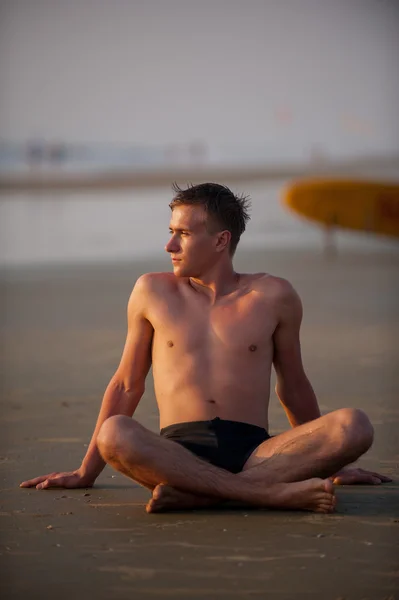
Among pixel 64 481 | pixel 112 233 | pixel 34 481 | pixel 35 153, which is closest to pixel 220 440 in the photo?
pixel 64 481

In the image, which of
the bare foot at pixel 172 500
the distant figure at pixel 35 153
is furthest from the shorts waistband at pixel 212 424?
the distant figure at pixel 35 153

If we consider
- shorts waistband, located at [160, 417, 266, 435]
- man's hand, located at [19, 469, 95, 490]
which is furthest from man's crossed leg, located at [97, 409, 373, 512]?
man's hand, located at [19, 469, 95, 490]

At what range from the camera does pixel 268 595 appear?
379 centimetres

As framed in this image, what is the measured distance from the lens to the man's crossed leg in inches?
183

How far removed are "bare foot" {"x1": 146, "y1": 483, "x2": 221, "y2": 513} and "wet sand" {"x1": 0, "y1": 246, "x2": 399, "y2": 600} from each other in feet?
0.12

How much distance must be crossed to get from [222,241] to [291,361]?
0.56m

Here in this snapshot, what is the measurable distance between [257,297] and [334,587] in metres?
1.51

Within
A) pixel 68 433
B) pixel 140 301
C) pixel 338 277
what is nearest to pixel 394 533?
pixel 140 301

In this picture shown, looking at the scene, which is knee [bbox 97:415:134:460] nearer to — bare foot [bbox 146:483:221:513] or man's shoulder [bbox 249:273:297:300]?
bare foot [bbox 146:483:221:513]

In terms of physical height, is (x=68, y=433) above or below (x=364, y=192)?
below

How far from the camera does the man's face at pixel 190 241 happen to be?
5.05m

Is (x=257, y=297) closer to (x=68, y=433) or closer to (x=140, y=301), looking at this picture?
(x=140, y=301)

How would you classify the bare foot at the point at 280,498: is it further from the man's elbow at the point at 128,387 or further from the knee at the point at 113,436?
the man's elbow at the point at 128,387

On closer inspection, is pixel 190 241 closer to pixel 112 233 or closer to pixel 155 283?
pixel 155 283
